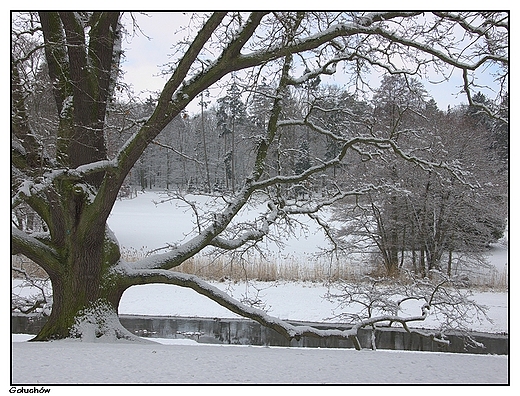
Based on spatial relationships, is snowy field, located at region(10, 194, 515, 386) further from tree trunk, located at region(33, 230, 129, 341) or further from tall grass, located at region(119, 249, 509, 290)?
tall grass, located at region(119, 249, 509, 290)

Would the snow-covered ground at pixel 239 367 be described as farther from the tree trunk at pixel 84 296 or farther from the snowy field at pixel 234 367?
the tree trunk at pixel 84 296

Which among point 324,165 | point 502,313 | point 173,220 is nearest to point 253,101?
point 324,165

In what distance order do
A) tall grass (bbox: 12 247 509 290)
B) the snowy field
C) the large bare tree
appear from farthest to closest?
1. tall grass (bbox: 12 247 509 290)
2. the large bare tree
3. the snowy field

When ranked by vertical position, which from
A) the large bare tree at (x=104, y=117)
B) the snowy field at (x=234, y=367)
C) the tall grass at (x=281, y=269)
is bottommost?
the tall grass at (x=281, y=269)

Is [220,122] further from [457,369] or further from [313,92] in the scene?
[457,369]

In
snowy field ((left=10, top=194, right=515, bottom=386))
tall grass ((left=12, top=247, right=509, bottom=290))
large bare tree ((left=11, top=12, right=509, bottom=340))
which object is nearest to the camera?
snowy field ((left=10, top=194, right=515, bottom=386))

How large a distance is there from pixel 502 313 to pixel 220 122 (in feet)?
26.2

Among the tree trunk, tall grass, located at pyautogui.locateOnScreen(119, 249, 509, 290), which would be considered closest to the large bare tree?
the tree trunk

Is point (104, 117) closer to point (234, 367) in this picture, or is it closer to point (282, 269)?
point (234, 367)

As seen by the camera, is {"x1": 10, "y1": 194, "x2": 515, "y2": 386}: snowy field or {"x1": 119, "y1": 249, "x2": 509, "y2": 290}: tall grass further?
{"x1": 119, "y1": 249, "x2": 509, "y2": 290}: tall grass

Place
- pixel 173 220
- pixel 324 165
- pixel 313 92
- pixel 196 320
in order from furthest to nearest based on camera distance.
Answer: pixel 173 220
pixel 196 320
pixel 313 92
pixel 324 165

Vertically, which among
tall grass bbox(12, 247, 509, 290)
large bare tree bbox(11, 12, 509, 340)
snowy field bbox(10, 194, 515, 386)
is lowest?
tall grass bbox(12, 247, 509, 290)

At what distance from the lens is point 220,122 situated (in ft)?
30.8

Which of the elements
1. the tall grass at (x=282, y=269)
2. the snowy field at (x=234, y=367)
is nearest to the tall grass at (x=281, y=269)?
the tall grass at (x=282, y=269)
